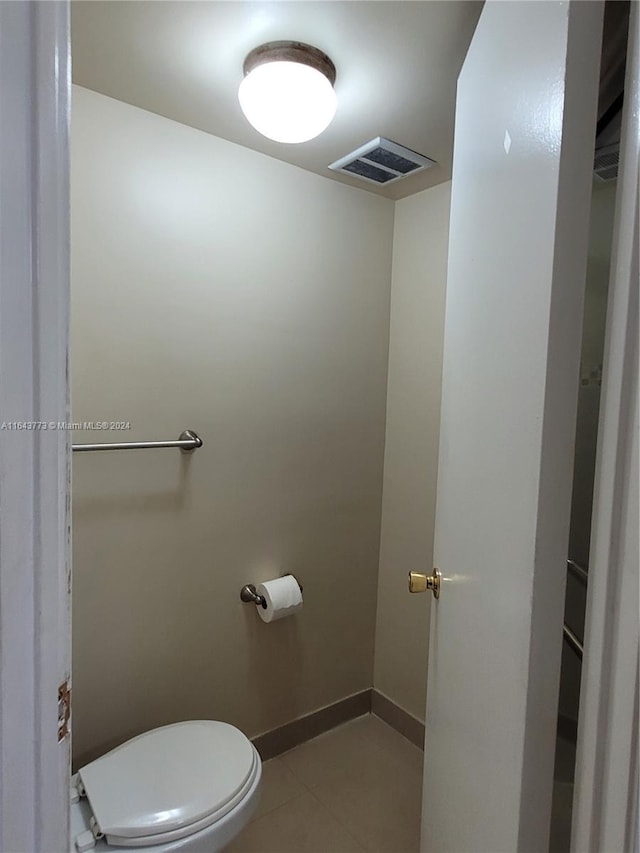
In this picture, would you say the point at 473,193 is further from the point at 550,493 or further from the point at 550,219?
the point at 550,493

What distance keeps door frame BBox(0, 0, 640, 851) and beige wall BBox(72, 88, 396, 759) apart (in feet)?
3.27

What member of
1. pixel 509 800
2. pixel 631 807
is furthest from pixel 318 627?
pixel 631 807

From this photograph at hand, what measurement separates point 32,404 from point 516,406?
597 mm

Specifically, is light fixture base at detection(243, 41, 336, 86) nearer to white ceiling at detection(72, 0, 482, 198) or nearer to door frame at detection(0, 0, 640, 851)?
white ceiling at detection(72, 0, 482, 198)

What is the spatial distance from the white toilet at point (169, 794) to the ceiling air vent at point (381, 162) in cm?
189

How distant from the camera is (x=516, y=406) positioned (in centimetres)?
67

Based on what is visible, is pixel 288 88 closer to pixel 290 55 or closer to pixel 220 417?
pixel 290 55

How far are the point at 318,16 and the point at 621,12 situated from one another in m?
0.60

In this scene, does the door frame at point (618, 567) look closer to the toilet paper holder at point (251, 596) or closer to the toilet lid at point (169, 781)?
the toilet lid at point (169, 781)

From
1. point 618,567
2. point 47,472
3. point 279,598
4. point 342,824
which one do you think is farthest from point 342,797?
point 47,472

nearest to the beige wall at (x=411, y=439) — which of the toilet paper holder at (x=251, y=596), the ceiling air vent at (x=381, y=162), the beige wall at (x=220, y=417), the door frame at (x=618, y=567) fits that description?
the beige wall at (x=220, y=417)

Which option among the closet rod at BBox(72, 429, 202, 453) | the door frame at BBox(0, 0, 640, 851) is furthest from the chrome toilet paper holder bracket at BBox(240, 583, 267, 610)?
the door frame at BBox(0, 0, 640, 851)

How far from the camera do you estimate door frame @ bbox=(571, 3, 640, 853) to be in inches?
19.1

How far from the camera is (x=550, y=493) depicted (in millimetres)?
590
